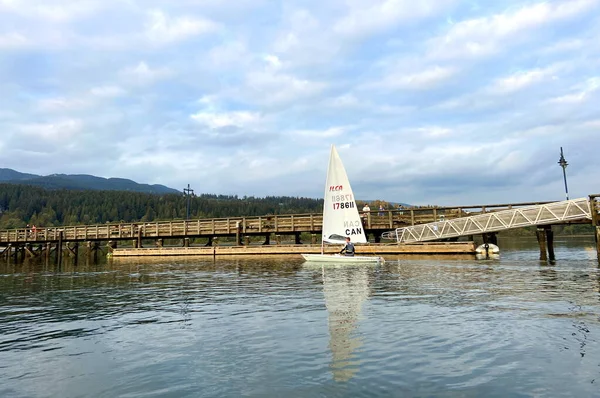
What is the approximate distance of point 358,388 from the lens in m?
6.76

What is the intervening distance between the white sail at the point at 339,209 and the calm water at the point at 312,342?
1447 centimetres

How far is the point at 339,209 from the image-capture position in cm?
3284

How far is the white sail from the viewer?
107ft

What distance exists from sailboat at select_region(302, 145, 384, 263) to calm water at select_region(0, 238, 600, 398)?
1445 centimetres

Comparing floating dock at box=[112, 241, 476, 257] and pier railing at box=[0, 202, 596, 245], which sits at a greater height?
pier railing at box=[0, 202, 596, 245]

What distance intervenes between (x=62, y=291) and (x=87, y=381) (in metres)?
14.7

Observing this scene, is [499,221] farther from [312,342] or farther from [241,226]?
[312,342]

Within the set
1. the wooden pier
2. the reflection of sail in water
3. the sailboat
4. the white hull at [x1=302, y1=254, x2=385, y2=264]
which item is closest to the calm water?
the reflection of sail in water

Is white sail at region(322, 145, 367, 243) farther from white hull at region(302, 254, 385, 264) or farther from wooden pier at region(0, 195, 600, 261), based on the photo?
wooden pier at region(0, 195, 600, 261)

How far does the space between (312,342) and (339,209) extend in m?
23.6

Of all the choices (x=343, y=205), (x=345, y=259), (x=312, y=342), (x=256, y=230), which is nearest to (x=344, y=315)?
(x=312, y=342)

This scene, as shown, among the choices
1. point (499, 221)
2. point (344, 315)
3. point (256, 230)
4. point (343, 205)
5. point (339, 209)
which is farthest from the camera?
point (256, 230)

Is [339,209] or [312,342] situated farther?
[339,209]

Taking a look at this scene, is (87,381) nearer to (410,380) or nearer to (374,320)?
(410,380)
